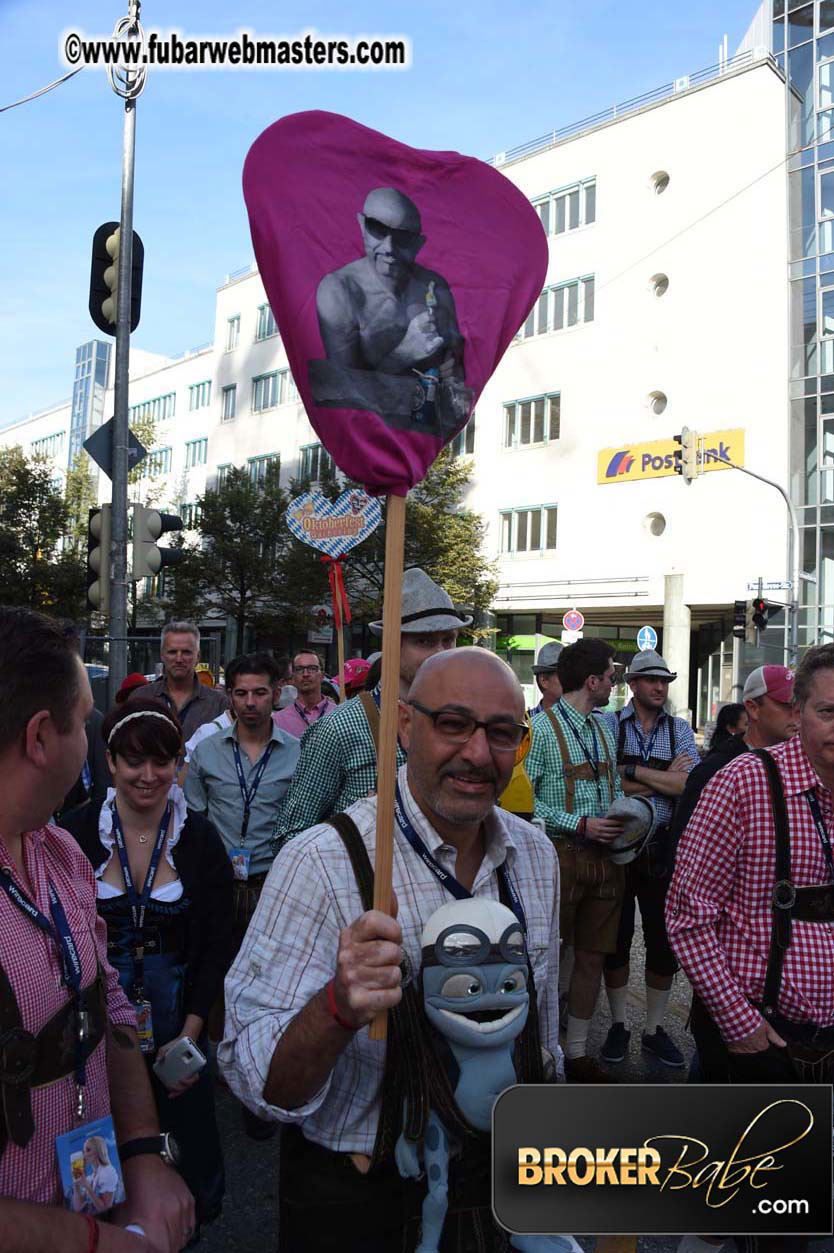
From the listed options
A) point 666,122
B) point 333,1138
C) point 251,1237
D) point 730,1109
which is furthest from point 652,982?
point 666,122

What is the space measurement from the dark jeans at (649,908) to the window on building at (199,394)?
1838 inches

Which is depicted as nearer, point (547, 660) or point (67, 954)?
point (67, 954)

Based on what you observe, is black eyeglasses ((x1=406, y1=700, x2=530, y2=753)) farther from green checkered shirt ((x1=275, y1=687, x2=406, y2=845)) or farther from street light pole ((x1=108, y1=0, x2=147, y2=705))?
street light pole ((x1=108, y1=0, x2=147, y2=705))

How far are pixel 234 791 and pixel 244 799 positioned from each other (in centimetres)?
6

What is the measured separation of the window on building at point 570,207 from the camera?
3362 centimetres

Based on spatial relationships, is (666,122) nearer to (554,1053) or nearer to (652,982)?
(652,982)

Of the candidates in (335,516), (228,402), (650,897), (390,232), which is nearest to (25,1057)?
(390,232)

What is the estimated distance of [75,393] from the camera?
124 metres

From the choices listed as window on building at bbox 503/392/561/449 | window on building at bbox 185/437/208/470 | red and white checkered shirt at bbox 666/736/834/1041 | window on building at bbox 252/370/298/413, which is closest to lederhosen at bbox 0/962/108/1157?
red and white checkered shirt at bbox 666/736/834/1041

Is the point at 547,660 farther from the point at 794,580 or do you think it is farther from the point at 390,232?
the point at 794,580

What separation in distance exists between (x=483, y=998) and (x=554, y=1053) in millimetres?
528

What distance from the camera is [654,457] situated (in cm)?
3102

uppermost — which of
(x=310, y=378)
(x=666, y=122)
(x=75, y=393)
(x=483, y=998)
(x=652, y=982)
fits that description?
(x=75, y=393)

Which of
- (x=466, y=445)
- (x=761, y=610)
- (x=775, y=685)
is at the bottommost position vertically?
(x=775, y=685)
